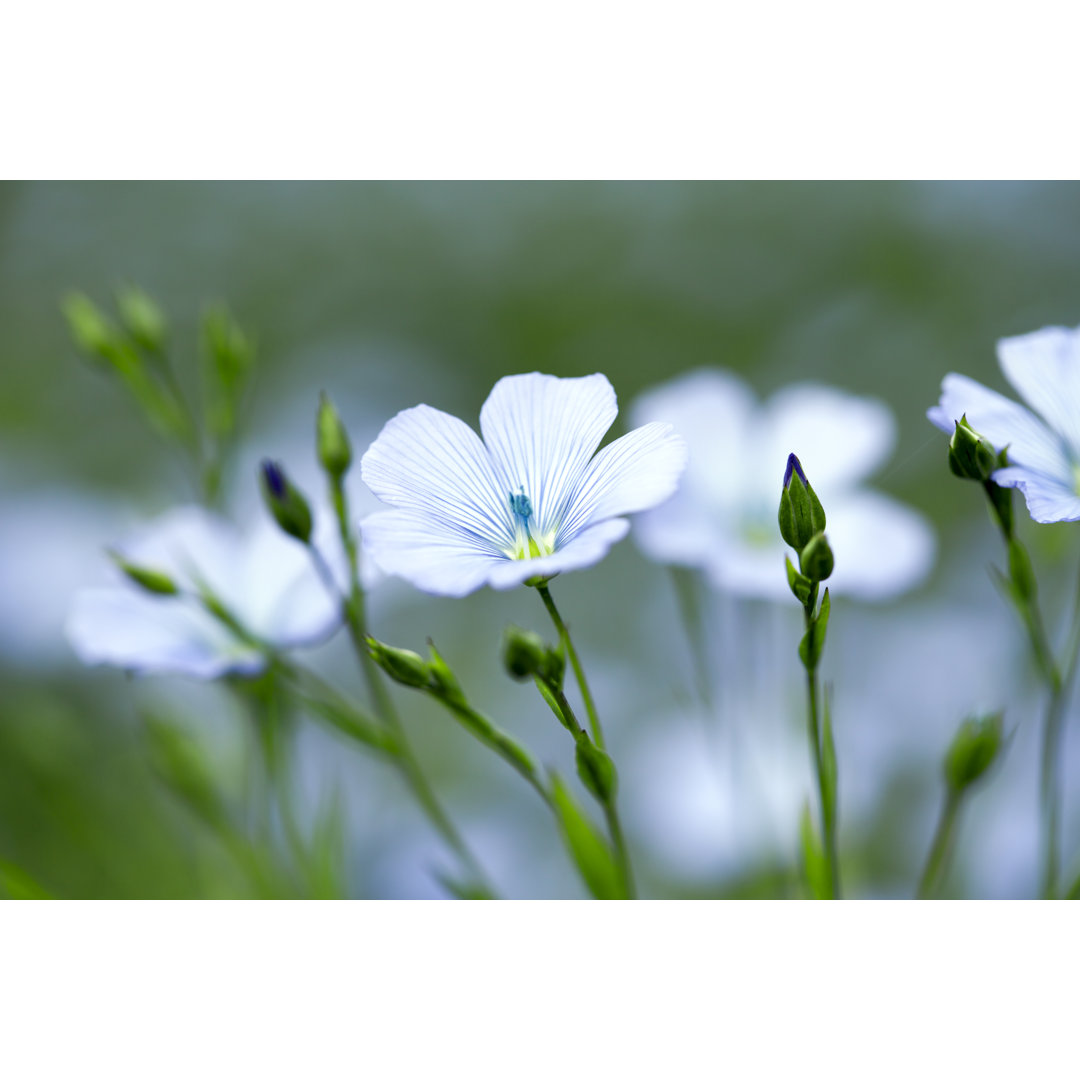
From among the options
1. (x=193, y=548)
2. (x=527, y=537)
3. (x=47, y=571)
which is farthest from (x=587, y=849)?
(x=47, y=571)

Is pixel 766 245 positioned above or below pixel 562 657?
above

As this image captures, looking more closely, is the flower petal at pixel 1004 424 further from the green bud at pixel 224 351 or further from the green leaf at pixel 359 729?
the green bud at pixel 224 351

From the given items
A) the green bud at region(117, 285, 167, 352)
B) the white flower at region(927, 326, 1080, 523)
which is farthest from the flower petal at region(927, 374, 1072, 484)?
the green bud at region(117, 285, 167, 352)

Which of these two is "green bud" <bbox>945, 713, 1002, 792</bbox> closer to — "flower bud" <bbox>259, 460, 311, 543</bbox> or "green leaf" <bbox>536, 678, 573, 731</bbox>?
"green leaf" <bbox>536, 678, 573, 731</bbox>

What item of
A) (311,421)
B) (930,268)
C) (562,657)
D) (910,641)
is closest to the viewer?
(562,657)
